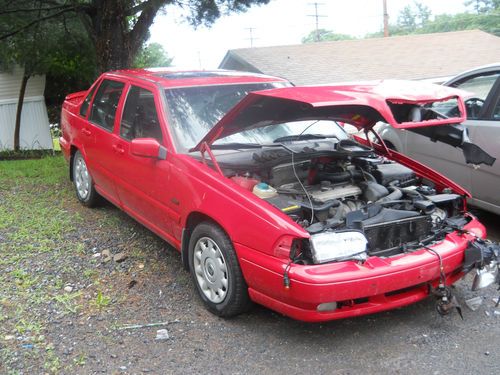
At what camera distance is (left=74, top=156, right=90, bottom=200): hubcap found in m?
5.94

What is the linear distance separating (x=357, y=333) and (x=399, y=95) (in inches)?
62.5

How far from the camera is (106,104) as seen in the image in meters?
5.37

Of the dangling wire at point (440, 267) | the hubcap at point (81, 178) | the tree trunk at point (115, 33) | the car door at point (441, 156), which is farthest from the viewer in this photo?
the tree trunk at point (115, 33)

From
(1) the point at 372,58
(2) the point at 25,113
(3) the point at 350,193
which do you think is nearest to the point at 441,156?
(3) the point at 350,193

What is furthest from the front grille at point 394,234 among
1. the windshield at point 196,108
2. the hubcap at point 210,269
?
the windshield at point 196,108

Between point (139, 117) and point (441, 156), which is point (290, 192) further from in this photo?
point (441, 156)

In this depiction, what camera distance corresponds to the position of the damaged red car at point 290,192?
3.11 m

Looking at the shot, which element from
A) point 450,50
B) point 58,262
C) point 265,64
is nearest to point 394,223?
point 58,262

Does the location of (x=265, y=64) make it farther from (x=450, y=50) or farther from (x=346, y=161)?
(x=346, y=161)

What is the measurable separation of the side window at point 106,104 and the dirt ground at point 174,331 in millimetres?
1370

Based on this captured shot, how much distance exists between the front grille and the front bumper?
133 mm

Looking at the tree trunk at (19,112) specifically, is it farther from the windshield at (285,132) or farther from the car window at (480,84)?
the car window at (480,84)

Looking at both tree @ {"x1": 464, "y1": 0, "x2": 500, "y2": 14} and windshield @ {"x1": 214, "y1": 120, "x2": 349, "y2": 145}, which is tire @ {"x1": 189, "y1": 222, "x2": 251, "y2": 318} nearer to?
windshield @ {"x1": 214, "y1": 120, "x2": 349, "y2": 145}

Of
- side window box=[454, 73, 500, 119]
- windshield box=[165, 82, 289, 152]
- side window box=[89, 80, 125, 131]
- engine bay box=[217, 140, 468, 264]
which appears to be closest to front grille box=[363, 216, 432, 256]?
engine bay box=[217, 140, 468, 264]
